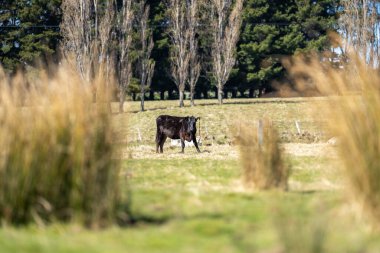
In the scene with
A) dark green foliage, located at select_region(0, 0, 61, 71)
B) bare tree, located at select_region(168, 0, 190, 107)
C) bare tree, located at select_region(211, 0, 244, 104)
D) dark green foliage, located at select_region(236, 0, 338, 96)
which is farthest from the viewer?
dark green foliage, located at select_region(236, 0, 338, 96)

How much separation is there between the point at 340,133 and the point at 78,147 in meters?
2.77

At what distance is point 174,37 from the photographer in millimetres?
43812

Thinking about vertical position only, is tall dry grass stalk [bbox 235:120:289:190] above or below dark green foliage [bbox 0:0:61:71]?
below

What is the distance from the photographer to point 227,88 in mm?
56375

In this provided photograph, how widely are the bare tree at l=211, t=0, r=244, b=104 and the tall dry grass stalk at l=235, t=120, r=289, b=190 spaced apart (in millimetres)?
34279

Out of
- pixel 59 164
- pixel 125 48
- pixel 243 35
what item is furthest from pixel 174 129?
pixel 243 35

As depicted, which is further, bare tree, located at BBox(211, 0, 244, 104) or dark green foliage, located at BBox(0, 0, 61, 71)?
dark green foliage, located at BBox(0, 0, 61, 71)

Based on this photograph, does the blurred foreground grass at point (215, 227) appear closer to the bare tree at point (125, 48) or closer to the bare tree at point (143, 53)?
the bare tree at point (125, 48)

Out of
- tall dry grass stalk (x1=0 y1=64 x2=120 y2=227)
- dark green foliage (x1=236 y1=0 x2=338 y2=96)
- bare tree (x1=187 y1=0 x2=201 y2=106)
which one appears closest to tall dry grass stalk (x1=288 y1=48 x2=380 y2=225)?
tall dry grass stalk (x1=0 y1=64 x2=120 y2=227)

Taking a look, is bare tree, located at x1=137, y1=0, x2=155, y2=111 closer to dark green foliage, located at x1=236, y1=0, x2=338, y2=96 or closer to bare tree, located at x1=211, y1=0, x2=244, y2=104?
bare tree, located at x1=211, y1=0, x2=244, y2=104

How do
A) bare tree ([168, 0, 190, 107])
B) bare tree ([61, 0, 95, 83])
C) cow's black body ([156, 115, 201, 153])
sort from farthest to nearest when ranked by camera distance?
bare tree ([168, 0, 190, 107])
bare tree ([61, 0, 95, 83])
cow's black body ([156, 115, 201, 153])

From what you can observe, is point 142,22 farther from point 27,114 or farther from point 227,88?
point 27,114

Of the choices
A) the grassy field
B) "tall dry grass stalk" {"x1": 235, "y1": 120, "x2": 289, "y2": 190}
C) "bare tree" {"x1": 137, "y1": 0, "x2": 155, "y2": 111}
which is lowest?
the grassy field

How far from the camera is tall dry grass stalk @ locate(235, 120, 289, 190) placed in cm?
883
